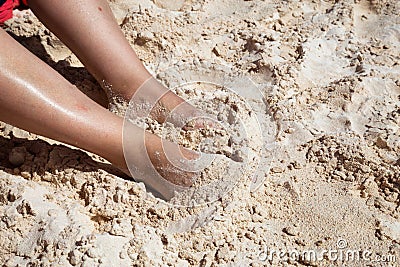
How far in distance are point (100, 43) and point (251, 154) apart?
528 millimetres

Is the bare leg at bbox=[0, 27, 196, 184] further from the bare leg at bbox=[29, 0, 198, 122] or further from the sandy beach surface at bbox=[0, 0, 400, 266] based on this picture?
the bare leg at bbox=[29, 0, 198, 122]

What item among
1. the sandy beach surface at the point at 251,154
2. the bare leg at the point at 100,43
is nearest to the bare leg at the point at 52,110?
the sandy beach surface at the point at 251,154

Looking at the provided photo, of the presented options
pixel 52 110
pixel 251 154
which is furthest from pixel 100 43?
pixel 251 154

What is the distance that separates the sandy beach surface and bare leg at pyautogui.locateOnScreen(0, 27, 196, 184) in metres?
0.09

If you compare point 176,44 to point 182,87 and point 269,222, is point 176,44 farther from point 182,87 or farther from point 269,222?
point 269,222

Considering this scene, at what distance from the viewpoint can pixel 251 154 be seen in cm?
140

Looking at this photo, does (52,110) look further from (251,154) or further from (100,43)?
(251,154)

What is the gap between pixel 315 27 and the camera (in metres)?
1.84

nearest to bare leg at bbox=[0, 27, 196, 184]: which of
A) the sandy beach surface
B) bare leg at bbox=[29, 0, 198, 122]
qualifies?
the sandy beach surface

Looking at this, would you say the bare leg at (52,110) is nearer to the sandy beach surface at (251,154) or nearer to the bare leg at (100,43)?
the sandy beach surface at (251,154)

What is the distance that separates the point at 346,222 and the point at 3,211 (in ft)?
2.71

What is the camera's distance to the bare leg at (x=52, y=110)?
1180 mm

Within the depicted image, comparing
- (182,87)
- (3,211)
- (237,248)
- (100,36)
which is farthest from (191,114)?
(3,211)

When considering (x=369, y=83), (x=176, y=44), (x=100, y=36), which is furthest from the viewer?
(x=176, y=44)
